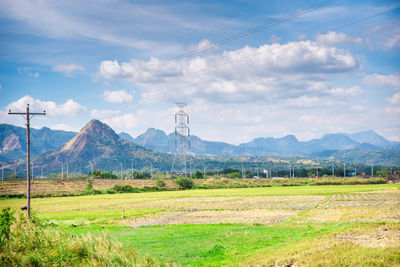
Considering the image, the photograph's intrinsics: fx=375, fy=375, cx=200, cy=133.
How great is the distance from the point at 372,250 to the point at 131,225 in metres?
23.4

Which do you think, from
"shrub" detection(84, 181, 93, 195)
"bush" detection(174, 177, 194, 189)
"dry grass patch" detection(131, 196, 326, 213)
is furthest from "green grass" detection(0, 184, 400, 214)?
"bush" detection(174, 177, 194, 189)

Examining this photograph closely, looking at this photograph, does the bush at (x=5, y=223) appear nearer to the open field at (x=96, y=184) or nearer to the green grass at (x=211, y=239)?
the green grass at (x=211, y=239)

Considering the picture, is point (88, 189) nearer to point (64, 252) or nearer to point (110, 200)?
point (110, 200)

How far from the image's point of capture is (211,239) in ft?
85.3

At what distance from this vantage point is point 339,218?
34.1m

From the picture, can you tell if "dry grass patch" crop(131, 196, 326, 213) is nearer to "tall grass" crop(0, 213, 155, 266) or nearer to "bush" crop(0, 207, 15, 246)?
"bush" crop(0, 207, 15, 246)

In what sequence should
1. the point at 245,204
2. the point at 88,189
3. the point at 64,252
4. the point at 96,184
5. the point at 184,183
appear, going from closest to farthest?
1. the point at 64,252
2. the point at 245,204
3. the point at 88,189
4. the point at 96,184
5. the point at 184,183

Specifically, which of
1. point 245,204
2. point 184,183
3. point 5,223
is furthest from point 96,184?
point 5,223

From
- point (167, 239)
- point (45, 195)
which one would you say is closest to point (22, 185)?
point (45, 195)

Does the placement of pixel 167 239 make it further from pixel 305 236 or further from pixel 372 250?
pixel 372 250

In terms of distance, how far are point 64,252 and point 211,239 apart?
37.4 ft

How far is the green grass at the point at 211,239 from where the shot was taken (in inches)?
814

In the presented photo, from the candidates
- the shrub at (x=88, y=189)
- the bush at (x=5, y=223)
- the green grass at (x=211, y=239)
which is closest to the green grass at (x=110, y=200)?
the shrub at (x=88, y=189)

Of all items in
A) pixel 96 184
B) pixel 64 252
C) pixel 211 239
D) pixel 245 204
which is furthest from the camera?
pixel 96 184
